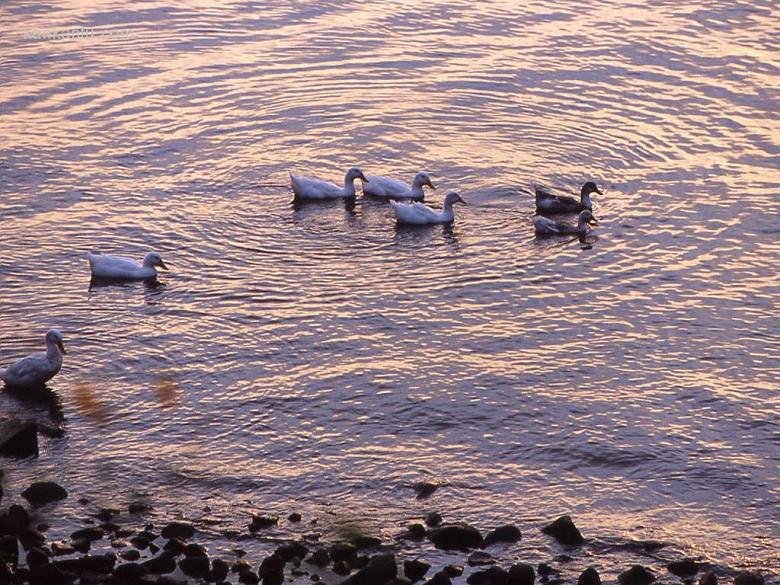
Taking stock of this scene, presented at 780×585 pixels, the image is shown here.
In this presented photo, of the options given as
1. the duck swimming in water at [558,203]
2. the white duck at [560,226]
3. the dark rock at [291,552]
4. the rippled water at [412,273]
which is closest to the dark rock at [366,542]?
the rippled water at [412,273]

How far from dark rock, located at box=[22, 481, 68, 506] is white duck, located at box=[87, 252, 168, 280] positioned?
6.85m

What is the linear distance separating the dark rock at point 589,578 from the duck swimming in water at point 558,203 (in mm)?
11429

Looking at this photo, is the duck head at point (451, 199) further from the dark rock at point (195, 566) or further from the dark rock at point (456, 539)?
the dark rock at point (195, 566)

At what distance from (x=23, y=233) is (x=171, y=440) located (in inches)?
317

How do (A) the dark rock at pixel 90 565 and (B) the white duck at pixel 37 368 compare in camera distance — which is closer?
(A) the dark rock at pixel 90 565

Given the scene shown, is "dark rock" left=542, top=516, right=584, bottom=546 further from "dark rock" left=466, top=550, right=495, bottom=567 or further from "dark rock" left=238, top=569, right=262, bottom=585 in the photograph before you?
"dark rock" left=238, top=569, right=262, bottom=585

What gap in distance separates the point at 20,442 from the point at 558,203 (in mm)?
11432

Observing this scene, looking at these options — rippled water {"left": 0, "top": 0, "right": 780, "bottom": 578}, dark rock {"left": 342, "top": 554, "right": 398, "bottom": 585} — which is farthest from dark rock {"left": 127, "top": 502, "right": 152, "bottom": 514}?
dark rock {"left": 342, "top": 554, "right": 398, "bottom": 585}

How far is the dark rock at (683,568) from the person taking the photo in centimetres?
1627

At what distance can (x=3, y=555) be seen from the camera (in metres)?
16.1

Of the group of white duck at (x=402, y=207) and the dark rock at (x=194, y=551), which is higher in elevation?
the group of white duck at (x=402, y=207)

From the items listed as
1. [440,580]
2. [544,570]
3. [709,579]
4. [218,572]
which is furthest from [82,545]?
[709,579]

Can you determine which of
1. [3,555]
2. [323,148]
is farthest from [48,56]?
[3,555]

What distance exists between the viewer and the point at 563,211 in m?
26.3
